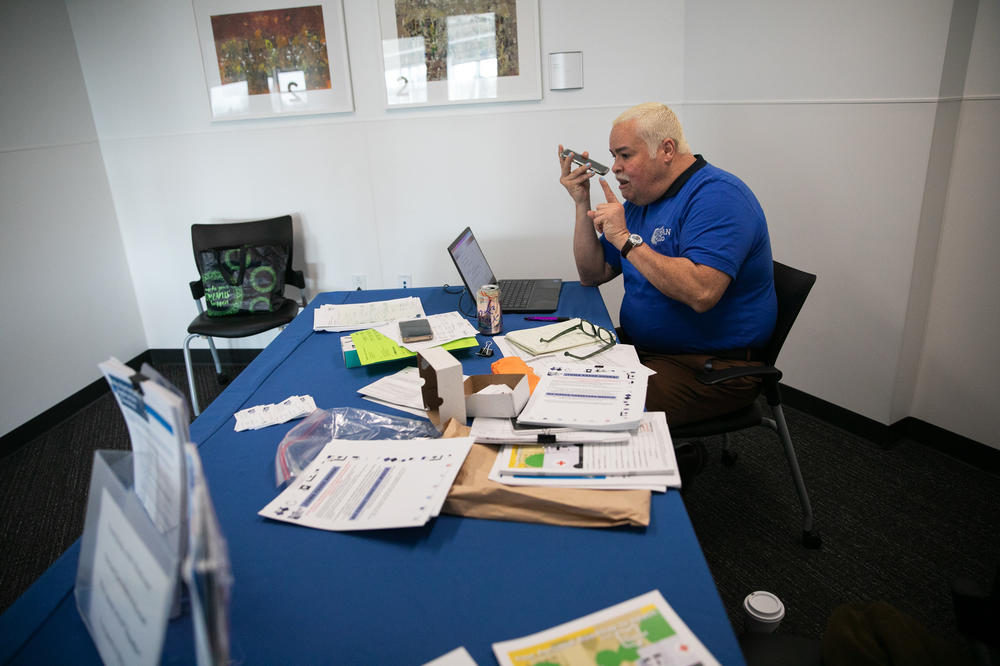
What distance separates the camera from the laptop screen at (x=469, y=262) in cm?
214

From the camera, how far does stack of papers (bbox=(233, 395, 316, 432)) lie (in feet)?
4.78

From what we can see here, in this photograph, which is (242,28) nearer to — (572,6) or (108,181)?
(108,181)

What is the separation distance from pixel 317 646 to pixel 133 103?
11.3ft

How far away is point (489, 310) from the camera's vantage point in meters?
1.94

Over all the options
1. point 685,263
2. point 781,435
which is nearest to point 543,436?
point 685,263

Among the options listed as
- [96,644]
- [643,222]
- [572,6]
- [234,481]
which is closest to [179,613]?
[96,644]

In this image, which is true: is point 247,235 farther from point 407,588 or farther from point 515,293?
point 407,588

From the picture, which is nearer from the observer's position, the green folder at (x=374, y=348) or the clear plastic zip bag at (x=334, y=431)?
the clear plastic zip bag at (x=334, y=431)

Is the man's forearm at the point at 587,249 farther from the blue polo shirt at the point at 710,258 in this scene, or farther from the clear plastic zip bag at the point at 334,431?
the clear plastic zip bag at the point at 334,431

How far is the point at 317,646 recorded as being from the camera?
2.78ft

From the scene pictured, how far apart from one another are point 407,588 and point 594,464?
420mm

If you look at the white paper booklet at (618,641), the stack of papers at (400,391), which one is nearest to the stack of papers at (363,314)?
the stack of papers at (400,391)

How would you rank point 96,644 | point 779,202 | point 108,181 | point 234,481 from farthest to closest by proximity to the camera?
point 108,181, point 779,202, point 234,481, point 96,644

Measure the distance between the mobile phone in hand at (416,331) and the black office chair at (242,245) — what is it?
1373 mm
